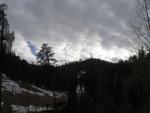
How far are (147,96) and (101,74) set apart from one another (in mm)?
19514

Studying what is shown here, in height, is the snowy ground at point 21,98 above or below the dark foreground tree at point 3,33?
below

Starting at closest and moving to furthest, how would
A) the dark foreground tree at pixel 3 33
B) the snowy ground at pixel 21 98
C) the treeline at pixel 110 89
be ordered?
the dark foreground tree at pixel 3 33 < the treeline at pixel 110 89 < the snowy ground at pixel 21 98

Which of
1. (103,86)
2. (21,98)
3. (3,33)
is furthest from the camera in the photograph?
(21,98)

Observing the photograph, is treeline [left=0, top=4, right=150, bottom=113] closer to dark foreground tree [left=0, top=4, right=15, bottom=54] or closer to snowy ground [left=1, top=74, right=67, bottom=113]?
dark foreground tree [left=0, top=4, right=15, bottom=54]

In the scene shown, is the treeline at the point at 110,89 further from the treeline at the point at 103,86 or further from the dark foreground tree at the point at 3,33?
the dark foreground tree at the point at 3,33

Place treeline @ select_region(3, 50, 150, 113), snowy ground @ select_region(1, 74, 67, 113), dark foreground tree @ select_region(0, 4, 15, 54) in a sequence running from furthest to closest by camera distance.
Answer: snowy ground @ select_region(1, 74, 67, 113), treeline @ select_region(3, 50, 150, 113), dark foreground tree @ select_region(0, 4, 15, 54)

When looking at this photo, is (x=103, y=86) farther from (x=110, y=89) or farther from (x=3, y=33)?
(x=3, y=33)

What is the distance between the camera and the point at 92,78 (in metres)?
73.8

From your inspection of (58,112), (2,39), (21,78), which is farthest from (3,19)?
(21,78)

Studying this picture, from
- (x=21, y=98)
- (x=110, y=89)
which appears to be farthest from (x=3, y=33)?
(x=21, y=98)

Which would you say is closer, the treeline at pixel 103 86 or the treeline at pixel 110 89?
the treeline at pixel 103 86

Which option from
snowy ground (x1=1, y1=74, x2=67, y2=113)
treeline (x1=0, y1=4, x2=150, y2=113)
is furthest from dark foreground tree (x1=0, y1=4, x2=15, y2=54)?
snowy ground (x1=1, y1=74, x2=67, y2=113)

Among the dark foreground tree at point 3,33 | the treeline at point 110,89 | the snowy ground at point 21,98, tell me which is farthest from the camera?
the snowy ground at point 21,98

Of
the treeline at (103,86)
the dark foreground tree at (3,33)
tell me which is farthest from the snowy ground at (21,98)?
the dark foreground tree at (3,33)
